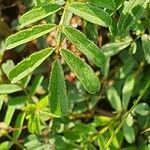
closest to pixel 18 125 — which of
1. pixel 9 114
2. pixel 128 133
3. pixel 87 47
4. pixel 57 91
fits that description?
pixel 9 114

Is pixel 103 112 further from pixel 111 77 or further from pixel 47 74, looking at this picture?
pixel 47 74

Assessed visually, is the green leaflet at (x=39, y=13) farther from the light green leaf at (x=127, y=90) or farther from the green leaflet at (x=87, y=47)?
the light green leaf at (x=127, y=90)

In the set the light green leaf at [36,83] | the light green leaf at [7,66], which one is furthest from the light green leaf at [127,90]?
the light green leaf at [7,66]

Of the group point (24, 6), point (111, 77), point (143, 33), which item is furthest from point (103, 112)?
point (24, 6)

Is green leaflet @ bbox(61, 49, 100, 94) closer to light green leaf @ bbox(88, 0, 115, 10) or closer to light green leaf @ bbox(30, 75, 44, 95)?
light green leaf @ bbox(88, 0, 115, 10)

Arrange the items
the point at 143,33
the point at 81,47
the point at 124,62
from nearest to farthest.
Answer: the point at 81,47
the point at 143,33
the point at 124,62

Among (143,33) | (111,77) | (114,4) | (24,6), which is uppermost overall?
(24,6)

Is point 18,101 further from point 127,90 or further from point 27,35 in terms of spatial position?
point 27,35
